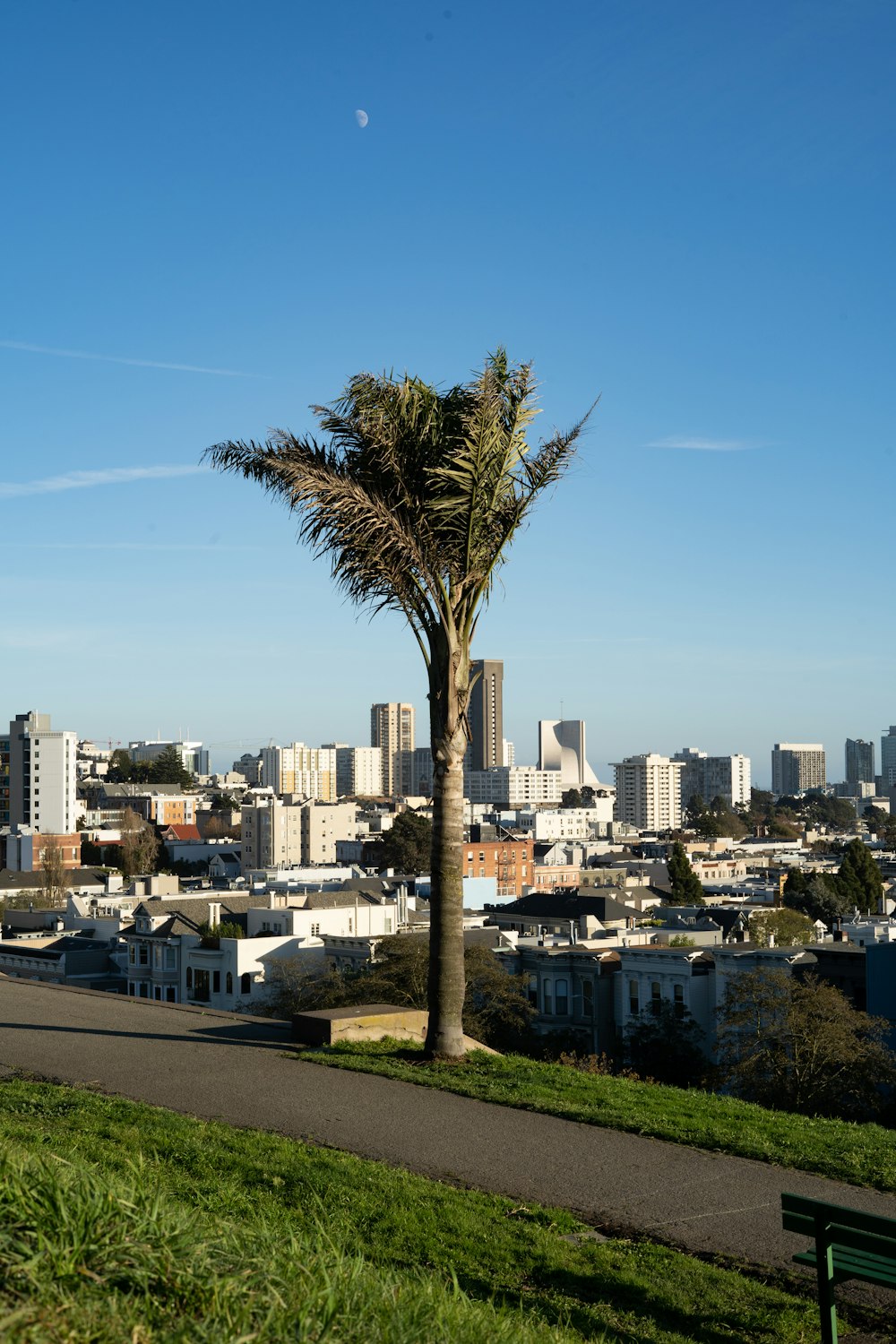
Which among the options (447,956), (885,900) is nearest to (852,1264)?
(447,956)

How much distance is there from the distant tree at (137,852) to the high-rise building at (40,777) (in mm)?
6396

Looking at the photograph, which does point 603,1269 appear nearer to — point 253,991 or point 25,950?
point 253,991

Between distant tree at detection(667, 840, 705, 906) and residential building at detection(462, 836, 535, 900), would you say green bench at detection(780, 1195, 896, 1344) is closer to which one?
distant tree at detection(667, 840, 705, 906)

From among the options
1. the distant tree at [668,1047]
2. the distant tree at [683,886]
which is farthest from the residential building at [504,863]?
the distant tree at [668,1047]

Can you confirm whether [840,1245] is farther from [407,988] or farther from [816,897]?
[816,897]

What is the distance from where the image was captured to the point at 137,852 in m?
106

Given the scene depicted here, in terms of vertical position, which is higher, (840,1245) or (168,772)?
(840,1245)

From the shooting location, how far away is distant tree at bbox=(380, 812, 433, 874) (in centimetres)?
9612

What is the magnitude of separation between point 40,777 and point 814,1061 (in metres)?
97.9

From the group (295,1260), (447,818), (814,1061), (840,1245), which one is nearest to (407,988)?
(814,1061)

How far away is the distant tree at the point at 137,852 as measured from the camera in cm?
10269

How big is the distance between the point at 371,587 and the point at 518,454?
5.66 feet

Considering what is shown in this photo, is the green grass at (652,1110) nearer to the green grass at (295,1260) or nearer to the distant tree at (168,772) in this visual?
the green grass at (295,1260)

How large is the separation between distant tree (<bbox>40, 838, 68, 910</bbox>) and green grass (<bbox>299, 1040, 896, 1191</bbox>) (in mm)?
66547
